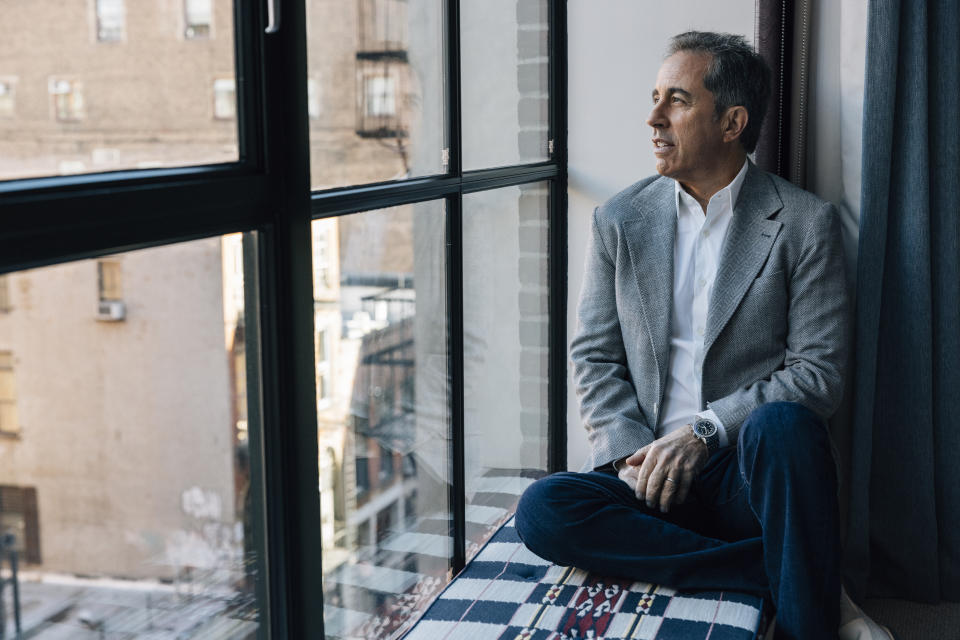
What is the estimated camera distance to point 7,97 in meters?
1.06

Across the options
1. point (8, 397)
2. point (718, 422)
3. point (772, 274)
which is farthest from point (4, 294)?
point (772, 274)

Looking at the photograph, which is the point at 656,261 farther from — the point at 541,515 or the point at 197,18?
the point at 197,18

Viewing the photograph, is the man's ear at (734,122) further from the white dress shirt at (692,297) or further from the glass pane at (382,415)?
the glass pane at (382,415)

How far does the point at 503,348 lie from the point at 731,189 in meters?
0.74

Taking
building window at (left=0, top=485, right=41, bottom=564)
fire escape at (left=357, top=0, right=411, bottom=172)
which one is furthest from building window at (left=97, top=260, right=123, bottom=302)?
fire escape at (left=357, top=0, right=411, bottom=172)

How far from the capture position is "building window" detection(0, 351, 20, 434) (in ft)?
3.60

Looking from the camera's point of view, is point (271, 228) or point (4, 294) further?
point (271, 228)

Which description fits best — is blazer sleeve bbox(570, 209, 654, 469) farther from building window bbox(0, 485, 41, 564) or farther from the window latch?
building window bbox(0, 485, 41, 564)

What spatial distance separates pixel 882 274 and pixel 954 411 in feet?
1.26

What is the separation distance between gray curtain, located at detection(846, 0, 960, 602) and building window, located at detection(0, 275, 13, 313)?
75.9 inches

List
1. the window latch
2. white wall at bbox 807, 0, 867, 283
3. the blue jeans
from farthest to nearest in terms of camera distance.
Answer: white wall at bbox 807, 0, 867, 283 < the blue jeans < the window latch

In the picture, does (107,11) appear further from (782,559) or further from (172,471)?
(782,559)

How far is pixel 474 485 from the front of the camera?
2.52 metres

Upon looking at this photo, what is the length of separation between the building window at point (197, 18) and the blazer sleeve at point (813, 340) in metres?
1.35
